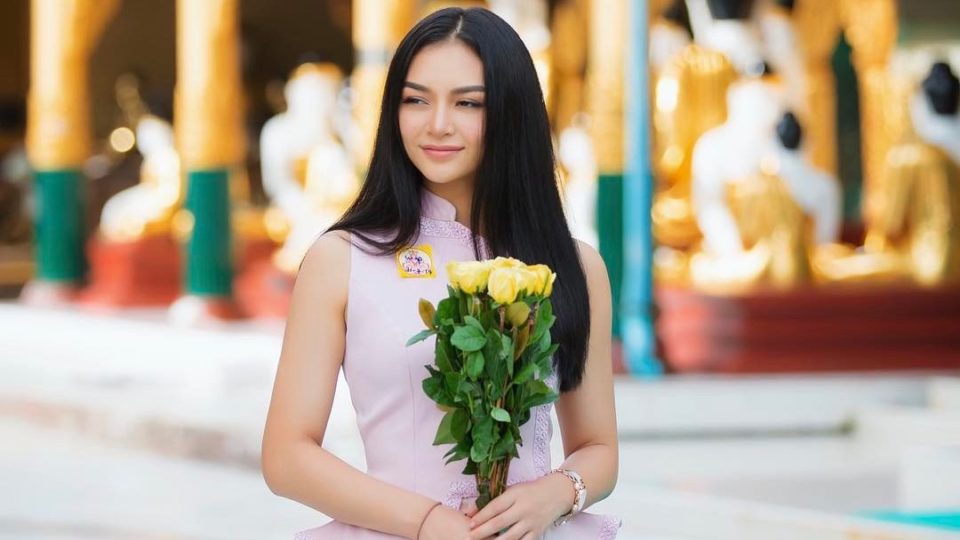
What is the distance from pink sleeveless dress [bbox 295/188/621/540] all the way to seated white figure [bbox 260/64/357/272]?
8.47m

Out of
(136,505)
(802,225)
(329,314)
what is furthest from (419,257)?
(802,225)

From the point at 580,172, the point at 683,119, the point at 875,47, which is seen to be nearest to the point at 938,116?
the point at 875,47

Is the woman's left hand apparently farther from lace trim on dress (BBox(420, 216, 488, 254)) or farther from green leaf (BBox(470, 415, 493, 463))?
lace trim on dress (BBox(420, 216, 488, 254))

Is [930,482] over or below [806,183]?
below

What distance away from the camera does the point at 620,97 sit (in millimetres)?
7953

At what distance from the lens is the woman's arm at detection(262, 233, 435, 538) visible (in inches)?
74.3

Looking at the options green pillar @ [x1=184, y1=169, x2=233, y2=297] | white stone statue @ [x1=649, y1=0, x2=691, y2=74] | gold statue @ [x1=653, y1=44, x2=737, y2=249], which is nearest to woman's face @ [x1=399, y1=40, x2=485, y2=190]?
gold statue @ [x1=653, y1=44, x2=737, y2=249]

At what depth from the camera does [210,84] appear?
10250 mm

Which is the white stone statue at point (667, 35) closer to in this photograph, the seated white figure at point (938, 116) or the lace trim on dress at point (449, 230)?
the seated white figure at point (938, 116)

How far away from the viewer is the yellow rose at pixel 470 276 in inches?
71.1

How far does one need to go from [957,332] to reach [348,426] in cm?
258

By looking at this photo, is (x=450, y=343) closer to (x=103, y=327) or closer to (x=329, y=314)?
(x=329, y=314)

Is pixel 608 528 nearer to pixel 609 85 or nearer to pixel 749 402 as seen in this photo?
pixel 749 402

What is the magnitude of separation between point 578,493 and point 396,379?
0.23m
